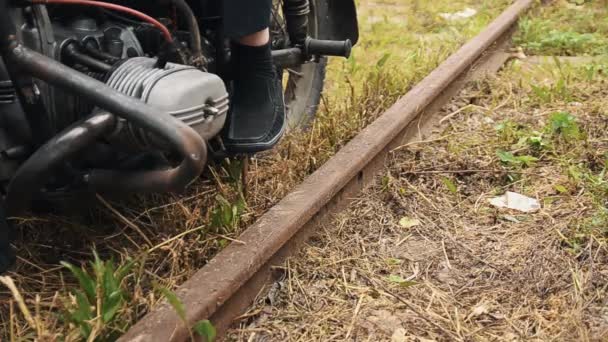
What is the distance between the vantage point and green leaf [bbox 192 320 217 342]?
195 cm

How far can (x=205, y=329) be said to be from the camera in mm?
1955

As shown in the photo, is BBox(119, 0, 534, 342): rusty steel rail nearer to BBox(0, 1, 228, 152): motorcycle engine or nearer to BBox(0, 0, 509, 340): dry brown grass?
BBox(0, 0, 509, 340): dry brown grass

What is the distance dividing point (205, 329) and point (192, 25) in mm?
1036

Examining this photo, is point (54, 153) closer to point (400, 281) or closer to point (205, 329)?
point (205, 329)

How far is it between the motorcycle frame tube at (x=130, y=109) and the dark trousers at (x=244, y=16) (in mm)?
677

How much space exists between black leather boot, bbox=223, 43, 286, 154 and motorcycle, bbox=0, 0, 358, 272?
0.56 feet

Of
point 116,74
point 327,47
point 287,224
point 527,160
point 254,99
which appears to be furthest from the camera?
point 327,47

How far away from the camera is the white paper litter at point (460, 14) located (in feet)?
20.5

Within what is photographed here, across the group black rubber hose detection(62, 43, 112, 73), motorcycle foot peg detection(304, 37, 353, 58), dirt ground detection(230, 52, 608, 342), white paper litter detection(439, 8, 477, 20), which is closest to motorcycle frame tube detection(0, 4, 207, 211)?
black rubber hose detection(62, 43, 112, 73)

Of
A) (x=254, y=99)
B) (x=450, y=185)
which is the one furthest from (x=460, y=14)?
(x=254, y=99)

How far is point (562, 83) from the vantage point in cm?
410

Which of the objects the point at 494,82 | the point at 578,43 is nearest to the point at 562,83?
the point at 494,82

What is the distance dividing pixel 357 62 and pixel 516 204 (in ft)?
7.59

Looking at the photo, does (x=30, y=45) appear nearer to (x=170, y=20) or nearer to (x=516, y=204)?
(x=170, y=20)
